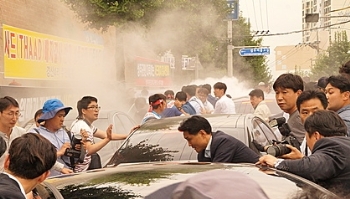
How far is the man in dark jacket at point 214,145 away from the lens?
419 centimetres

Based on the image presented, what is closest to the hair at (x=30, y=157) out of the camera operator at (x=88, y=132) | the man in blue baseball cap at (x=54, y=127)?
the man in blue baseball cap at (x=54, y=127)

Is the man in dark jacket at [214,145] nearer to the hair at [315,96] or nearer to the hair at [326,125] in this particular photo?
the hair at [315,96]

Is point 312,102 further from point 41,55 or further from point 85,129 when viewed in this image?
point 41,55

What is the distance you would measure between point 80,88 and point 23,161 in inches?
578

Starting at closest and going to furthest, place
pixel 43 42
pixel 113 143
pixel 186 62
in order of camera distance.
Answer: pixel 113 143 < pixel 43 42 < pixel 186 62

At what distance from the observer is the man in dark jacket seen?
4188mm

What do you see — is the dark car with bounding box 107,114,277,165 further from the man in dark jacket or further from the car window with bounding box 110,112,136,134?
the car window with bounding box 110,112,136,134

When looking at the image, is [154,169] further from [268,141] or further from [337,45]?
[337,45]

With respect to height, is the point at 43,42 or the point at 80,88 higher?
the point at 43,42

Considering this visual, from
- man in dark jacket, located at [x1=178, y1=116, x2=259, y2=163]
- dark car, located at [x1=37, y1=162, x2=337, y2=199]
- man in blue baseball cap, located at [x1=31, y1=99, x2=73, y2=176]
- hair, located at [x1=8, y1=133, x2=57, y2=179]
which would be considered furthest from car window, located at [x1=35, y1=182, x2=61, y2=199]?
man in blue baseball cap, located at [x1=31, y1=99, x2=73, y2=176]

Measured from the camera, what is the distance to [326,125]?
128 inches

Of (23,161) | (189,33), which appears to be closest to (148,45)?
(189,33)

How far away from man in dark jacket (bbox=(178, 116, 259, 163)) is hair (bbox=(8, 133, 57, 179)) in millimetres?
1675

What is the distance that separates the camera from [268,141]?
20.1ft
